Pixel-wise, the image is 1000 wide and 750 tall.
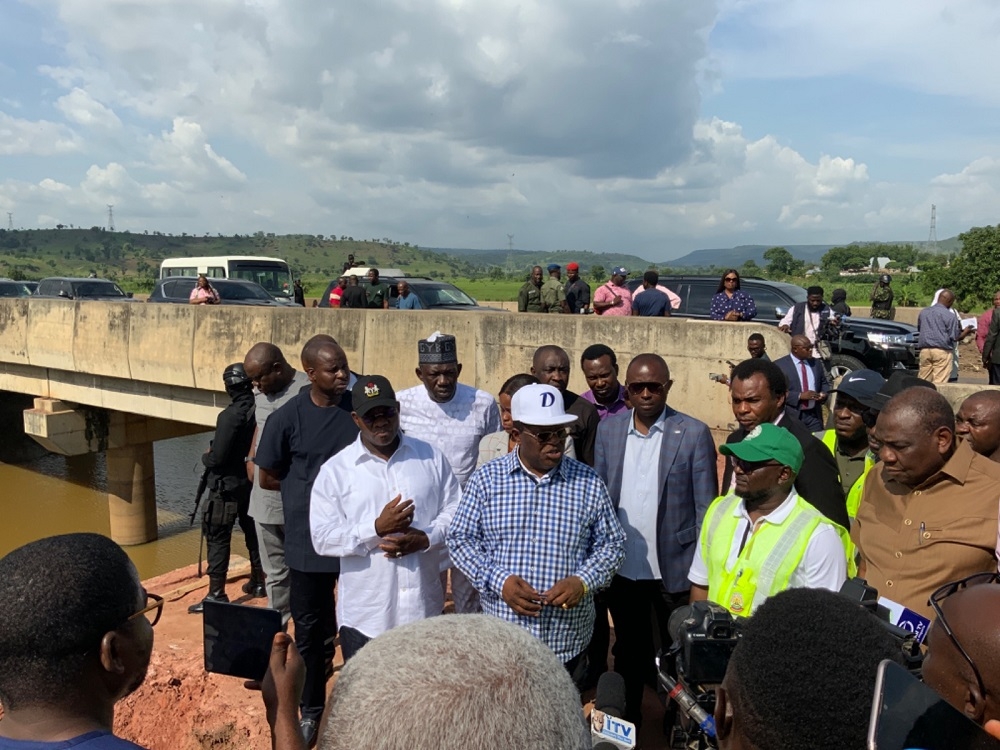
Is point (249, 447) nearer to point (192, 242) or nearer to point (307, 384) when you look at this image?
point (307, 384)

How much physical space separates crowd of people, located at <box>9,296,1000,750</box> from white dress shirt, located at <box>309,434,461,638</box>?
0.01 metres

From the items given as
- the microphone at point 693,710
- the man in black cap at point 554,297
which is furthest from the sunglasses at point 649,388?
the man in black cap at point 554,297

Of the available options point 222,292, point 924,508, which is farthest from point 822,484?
point 222,292

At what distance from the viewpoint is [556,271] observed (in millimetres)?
12688

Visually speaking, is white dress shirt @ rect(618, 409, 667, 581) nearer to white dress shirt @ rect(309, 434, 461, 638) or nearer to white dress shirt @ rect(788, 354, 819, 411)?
white dress shirt @ rect(309, 434, 461, 638)

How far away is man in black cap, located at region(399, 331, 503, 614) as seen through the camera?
4711 millimetres

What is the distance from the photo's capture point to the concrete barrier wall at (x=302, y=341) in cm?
735

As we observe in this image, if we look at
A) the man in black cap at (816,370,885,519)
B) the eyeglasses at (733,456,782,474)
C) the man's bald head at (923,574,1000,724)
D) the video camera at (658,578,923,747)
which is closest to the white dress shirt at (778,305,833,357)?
the man in black cap at (816,370,885,519)

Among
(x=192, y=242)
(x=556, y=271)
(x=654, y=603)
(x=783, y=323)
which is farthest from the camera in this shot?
(x=192, y=242)

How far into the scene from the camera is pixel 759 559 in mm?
2777

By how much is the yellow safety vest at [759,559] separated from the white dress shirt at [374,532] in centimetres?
129

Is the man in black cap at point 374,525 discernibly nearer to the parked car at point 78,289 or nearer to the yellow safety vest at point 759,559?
the yellow safety vest at point 759,559

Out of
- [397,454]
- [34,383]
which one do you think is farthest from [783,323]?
[34,383]

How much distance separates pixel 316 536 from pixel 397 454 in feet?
1.72
